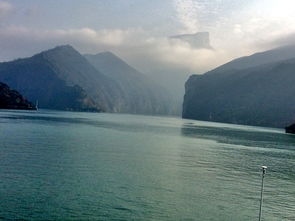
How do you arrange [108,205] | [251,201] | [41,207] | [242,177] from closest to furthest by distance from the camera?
[41,207], [108,205], [251,201], [242,177]

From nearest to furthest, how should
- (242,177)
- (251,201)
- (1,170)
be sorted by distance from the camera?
(251,201)
(1,170)
(242,177)

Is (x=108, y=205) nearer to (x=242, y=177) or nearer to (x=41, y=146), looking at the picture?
(x=242, y=177)

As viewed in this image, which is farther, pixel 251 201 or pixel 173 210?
pixel 251 201

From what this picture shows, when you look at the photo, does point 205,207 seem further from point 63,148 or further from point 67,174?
point 63,148

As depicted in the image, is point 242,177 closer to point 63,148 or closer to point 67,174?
point 67,174

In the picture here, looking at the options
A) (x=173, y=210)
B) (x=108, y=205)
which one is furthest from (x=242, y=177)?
(x=108, y=205)

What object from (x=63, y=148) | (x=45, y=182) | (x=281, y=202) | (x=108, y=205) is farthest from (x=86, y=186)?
(x=63, y=148)

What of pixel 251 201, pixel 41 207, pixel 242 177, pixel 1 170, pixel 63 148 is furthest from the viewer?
pixel 63 148

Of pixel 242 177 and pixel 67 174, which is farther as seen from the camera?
pixel 242 177

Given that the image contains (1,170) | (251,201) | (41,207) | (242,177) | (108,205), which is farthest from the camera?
(242,177)
